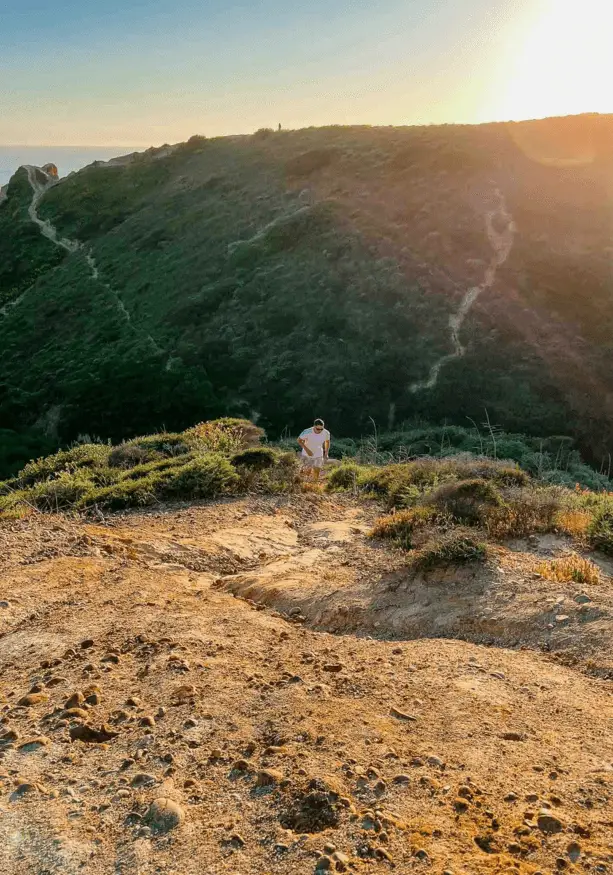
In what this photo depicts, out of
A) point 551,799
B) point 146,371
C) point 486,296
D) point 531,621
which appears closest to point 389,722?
point 551,799

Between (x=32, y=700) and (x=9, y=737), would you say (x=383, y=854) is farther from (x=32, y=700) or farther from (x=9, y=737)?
(x=32, y=700)

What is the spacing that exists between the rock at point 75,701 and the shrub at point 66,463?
1016 centimetres

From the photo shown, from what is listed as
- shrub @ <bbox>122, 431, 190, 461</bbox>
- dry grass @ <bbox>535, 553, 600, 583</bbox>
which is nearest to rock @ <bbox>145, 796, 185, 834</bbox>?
dry grass @ <bbox>535, 553, 600, 583</bbox>

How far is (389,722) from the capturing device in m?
4.45

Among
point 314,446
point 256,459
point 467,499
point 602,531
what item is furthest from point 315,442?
point 602,531

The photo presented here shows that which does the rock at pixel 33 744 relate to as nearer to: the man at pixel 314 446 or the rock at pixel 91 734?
the rock at pixel 91 734

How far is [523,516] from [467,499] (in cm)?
73

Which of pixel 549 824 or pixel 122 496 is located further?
pixel 122 496

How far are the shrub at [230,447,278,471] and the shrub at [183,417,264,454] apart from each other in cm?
115

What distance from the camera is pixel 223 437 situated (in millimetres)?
15375

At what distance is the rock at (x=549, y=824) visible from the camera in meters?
3.33

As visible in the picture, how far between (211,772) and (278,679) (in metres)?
1.21

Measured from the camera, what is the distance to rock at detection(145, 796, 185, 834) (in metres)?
3.43

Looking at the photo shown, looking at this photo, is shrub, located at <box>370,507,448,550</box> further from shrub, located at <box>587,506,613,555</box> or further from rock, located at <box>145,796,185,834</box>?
rock, located at <box>145,796,185,834</box>
